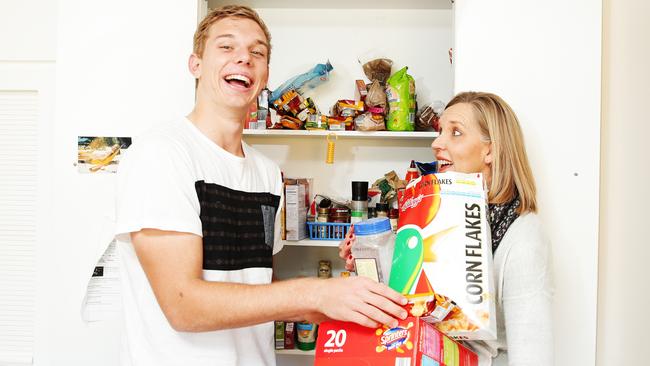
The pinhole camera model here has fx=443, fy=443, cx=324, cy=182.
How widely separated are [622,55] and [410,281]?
1179 millimetres

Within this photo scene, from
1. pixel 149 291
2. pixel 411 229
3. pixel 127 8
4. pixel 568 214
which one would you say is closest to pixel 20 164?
pixel 127 8

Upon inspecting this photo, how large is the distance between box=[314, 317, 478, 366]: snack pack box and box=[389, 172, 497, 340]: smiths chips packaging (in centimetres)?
2

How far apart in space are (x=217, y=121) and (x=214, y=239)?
31 centimetres

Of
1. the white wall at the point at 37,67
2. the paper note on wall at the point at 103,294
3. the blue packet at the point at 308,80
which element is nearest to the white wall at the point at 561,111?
the blue packet at the point at 308,80

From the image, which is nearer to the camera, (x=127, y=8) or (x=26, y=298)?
(x=127, y=8)

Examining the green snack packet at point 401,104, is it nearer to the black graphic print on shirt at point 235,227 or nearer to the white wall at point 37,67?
the black graphic print on shirt at point 235,227

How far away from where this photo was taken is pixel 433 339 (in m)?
0.73

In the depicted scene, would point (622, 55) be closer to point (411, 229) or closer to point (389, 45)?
Answer: point (389, 45)

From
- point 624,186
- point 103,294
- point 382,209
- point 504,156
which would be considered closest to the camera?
point 504,156

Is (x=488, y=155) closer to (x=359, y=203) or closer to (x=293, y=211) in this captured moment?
(x=359, y=203)

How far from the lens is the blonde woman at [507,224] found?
0.88 metres

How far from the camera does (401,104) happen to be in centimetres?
174

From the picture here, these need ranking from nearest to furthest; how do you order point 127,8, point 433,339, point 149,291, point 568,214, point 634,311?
point 433,339 → point 149,291 → point 634,311 → point 568,214 → point 127,8

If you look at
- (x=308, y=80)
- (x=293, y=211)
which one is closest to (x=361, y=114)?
(x=308, y=80)
